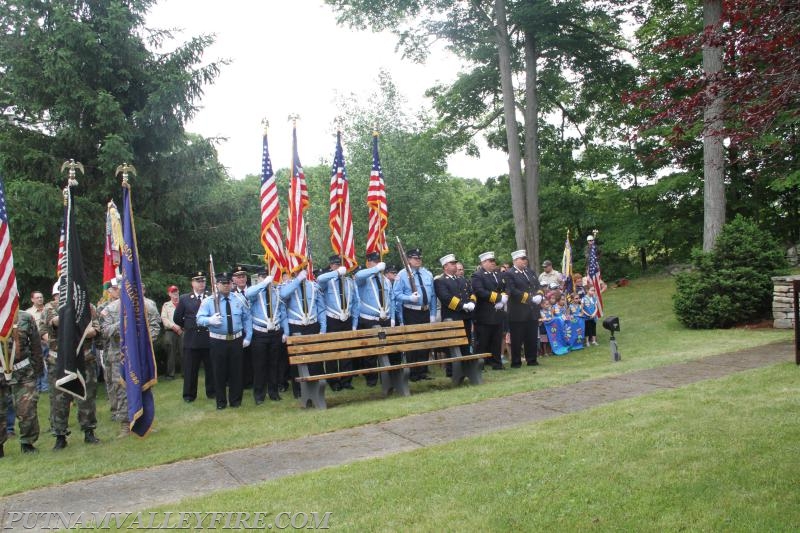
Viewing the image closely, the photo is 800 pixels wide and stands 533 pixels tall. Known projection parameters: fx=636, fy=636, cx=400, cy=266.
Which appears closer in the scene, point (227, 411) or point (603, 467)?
point (603, 467)

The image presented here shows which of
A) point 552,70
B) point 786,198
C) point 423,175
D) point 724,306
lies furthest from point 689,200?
point 724,306

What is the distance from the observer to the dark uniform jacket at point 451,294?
34.5 ft

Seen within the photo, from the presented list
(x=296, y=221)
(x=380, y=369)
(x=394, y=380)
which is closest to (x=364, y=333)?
(x=380, y=369)

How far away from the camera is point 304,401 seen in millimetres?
8391

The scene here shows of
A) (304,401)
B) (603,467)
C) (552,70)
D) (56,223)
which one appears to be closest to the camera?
(603,467)

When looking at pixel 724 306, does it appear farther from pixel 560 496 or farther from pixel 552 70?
pixel 552 70

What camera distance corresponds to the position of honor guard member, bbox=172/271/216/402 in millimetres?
10234

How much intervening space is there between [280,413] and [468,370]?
9.31 ft

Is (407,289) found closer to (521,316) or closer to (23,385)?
(521,316)

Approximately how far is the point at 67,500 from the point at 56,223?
8.93 meters

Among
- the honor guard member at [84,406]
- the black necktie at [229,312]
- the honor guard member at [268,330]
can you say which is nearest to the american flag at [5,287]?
the honor guard member at [84,406]

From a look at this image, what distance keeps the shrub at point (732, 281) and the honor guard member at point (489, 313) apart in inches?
211

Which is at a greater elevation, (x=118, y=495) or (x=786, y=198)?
(x=786, y=198)

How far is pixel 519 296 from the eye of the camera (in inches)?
437
